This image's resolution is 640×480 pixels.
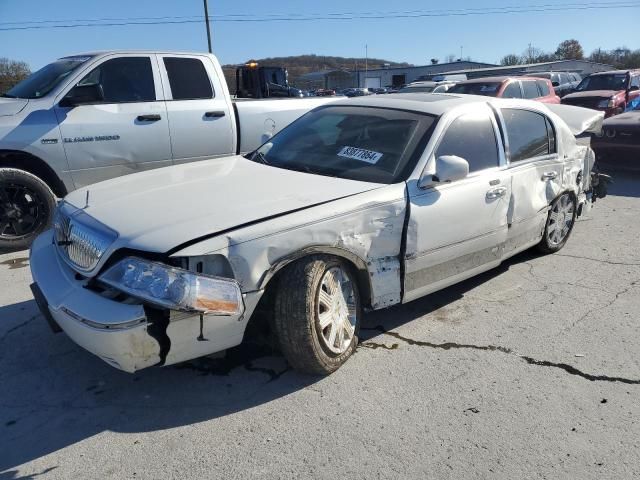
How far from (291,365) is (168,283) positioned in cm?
93

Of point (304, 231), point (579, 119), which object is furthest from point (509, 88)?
point (304, 231)

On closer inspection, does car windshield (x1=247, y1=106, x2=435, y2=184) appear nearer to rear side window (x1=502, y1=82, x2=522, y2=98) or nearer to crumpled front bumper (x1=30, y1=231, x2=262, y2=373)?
crumpled front bumper (x1=30, y1=231, x2=262, y2=373)

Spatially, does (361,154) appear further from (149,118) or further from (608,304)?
(149,118)

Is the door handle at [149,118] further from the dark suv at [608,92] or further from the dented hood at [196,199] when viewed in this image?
the dark suv at [608,92]

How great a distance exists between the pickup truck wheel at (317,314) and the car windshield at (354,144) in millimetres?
753

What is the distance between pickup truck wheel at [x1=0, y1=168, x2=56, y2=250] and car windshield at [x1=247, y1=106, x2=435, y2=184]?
8.05 feet

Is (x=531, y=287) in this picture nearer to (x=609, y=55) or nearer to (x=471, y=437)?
(x=471, y=437)

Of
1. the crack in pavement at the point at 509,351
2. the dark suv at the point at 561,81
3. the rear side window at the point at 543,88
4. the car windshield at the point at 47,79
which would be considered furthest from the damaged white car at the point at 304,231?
the dark suv at the point at 561,81

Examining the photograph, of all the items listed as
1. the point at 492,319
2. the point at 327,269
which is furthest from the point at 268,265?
the point at 492,319

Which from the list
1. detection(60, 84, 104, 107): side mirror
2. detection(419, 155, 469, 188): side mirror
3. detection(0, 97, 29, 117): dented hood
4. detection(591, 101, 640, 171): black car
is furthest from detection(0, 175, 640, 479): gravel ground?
detection(591, 101, 640, 171): black car

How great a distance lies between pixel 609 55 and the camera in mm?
77625

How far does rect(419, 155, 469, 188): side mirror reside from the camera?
3422mm

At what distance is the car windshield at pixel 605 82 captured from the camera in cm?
1559

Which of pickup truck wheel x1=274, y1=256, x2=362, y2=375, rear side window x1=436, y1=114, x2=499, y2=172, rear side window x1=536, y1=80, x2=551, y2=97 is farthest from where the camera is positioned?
rear side window x1=536, y1=80, x2=551, y2=97
